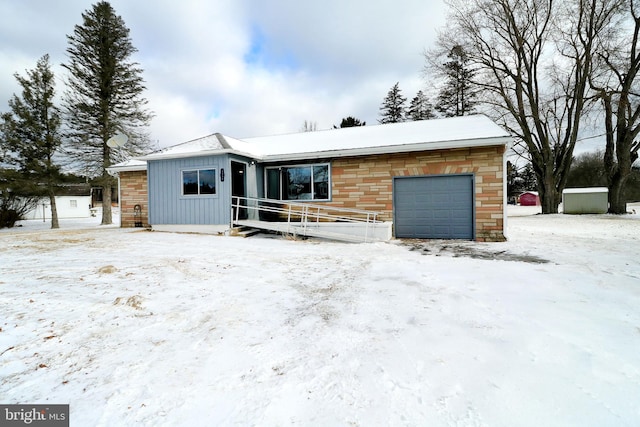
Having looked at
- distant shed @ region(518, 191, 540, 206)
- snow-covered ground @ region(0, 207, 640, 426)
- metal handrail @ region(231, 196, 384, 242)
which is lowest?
snow-covered ground @ region(0, 207, 640, 426)

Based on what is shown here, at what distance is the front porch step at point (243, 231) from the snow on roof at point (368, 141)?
247 centimetres

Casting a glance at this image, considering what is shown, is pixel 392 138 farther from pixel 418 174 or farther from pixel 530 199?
pixel 530 199

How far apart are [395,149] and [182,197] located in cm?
718

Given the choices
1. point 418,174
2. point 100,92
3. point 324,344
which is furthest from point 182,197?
point 100,92

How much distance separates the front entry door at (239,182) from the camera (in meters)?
9.86

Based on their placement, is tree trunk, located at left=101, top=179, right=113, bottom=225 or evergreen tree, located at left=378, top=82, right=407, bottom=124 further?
evergreen tree, located at left=378, top=82, right=407, bottom=124

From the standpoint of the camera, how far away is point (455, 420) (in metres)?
1.60

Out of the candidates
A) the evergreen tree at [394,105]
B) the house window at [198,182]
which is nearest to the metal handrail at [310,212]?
the house window at [198,182]

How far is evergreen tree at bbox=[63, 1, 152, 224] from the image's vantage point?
16359 millimetres

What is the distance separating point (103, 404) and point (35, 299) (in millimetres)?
2467

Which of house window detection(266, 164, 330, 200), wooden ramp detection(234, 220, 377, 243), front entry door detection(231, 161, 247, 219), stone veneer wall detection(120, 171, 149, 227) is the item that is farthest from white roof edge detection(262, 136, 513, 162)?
stone veneer wall detection(120, 171, 149, 227)

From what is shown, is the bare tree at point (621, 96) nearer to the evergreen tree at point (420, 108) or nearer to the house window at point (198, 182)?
the evergreen tree at point (420, 108)

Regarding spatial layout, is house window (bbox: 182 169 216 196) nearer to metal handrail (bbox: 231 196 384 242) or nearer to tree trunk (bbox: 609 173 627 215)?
metal handrail (bbox: 231 196 384 242)

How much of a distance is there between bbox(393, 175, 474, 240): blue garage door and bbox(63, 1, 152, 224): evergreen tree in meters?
16.4
